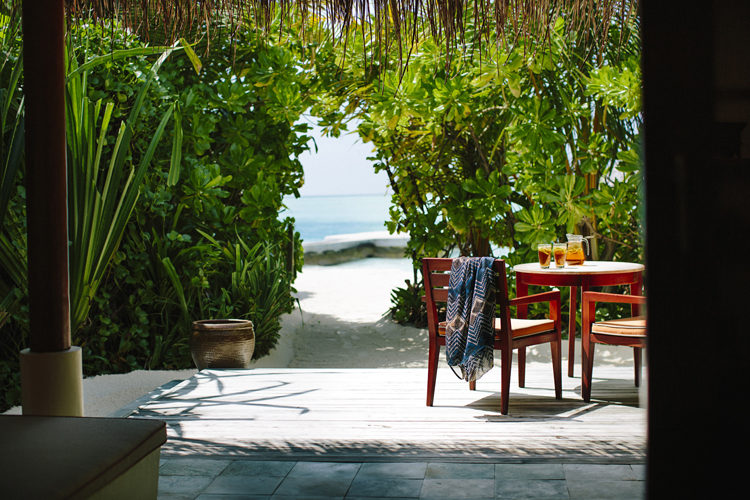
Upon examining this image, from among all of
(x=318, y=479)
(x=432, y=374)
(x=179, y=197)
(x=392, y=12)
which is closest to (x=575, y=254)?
(x=432, y=374)

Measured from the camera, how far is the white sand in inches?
168

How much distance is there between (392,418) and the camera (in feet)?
10.7

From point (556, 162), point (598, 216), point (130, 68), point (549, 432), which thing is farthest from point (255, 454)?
point (598, 216)

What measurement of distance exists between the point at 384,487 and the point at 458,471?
11.6 inches

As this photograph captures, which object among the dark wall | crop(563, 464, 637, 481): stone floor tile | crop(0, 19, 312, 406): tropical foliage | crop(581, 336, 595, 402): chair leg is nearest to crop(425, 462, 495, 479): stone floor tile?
crop(563, 464, 637, 481): stone floor tile

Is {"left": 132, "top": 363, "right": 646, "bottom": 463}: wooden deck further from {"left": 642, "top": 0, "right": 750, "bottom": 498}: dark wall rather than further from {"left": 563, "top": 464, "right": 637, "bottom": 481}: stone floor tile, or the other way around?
{"left": 642, "top": 0, "right": 750, "bottom": 498}: dark wall

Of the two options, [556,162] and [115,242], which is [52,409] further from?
[556,162]

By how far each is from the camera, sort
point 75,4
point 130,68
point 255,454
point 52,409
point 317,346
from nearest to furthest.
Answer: point 52,409
point 255,454
point 75,4
point 130,68
point 317,346

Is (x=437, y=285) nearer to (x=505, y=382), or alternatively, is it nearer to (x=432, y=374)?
(x=432, y=374)

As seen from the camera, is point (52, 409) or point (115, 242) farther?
point (115, 242)

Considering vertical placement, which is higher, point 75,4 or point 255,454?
point 75,4

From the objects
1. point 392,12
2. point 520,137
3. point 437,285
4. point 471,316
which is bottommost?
point 471,316

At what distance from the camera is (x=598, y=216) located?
5645 mm

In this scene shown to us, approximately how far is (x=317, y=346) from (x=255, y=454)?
378 cm
